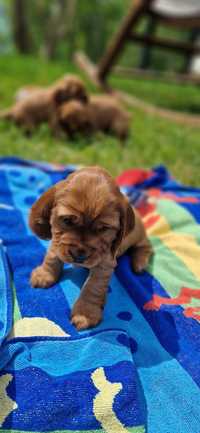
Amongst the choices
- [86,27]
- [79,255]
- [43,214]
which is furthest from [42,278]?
[86,27]

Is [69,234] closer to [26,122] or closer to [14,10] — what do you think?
[26,122]

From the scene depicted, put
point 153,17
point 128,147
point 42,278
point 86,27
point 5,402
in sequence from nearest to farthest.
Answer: point 5,402 → point 42,278 → point 128,147 → point 153,17 → point 86,27

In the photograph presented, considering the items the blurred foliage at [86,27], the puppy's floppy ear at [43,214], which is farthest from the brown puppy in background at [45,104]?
the blurred foliage at [86,27]

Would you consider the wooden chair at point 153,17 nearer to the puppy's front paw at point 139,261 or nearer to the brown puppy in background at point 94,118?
the brown puppy in background at point 94,118

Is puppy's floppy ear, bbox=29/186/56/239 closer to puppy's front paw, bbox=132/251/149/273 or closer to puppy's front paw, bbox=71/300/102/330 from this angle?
puppy's front paw, bbox=71/300/102/330

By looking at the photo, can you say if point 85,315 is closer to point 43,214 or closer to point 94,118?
point 43,214

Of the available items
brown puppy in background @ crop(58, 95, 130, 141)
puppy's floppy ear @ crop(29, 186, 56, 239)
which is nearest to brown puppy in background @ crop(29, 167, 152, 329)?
puppy's floppy ear @ crop(29, 186, 56, 239)

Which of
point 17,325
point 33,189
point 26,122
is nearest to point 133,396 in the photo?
point 17,325
